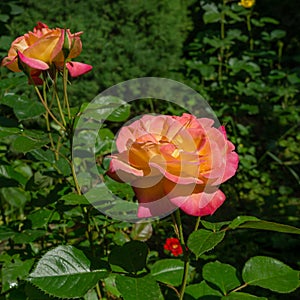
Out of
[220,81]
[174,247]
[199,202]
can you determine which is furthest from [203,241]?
[220,81]

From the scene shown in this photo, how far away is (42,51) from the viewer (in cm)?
79

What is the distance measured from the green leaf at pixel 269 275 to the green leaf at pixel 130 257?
0.66ft

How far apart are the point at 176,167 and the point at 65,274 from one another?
0.25 m

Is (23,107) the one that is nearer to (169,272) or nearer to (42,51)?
(42,51)

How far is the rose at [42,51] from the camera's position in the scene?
77 centimetres

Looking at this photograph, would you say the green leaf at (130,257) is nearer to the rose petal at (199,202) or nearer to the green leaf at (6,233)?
the rose petal at (199,202)

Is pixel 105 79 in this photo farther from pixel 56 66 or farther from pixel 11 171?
pixel 56 66

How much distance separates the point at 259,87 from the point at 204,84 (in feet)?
2.06

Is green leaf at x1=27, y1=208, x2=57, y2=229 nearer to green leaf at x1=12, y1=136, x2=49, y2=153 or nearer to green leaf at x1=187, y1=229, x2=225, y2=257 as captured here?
green leaf at x1=12, y1=136, x2=49, y2=153

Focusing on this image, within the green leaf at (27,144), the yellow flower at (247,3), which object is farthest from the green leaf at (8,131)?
the yellow flower at (247,3)

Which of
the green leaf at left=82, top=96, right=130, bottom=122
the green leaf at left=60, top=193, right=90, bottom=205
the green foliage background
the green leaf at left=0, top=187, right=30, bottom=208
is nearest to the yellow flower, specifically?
the green foliage background

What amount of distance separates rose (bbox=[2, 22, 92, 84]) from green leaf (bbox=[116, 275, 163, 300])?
356 millimetres

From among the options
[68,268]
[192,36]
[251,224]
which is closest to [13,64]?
[68,268]

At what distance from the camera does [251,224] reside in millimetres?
596
